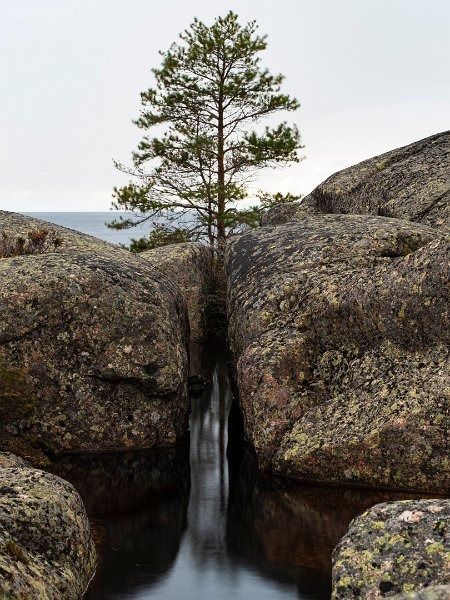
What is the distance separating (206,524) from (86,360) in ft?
14.0

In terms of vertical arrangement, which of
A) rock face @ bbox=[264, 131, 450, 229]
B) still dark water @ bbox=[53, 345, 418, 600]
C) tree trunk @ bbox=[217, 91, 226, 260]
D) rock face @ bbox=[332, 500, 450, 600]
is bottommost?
still dark water @ bbox=[53, 345, 418, 600]

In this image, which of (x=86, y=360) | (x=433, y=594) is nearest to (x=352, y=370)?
(x=86, y=360)

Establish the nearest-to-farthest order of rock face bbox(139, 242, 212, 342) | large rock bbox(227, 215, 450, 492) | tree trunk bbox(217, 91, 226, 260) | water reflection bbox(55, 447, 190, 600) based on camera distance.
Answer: water reflection bbox(55, 447, 190, 600) → large rock bbox(227, 215, 450, 492) → rock face bbox(139, 242, 212, 342) → tree trunk bbox(217, 91, 226, 260)

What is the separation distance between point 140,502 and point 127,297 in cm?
396

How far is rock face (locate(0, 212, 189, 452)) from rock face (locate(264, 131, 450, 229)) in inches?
355

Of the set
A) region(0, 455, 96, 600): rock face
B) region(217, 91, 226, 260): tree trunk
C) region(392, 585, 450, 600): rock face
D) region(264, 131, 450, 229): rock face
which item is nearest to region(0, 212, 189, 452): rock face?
region(0, 455, 96, 600): rock face

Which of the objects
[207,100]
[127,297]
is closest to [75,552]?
[127,297]

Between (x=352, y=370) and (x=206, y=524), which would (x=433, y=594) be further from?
(x=352, y=370)

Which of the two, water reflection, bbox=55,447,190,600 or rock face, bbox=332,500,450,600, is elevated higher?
rock face, bbox=332,500,450,600

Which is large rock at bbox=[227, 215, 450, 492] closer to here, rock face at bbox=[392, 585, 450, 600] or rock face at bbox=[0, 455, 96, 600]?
rock face at bbox=[0, 455, 96, 600]

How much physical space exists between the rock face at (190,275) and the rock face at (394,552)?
1725 cm

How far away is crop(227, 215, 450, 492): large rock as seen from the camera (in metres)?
12.1

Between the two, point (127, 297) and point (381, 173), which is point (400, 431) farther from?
point (381, 173)

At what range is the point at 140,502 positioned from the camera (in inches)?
483
